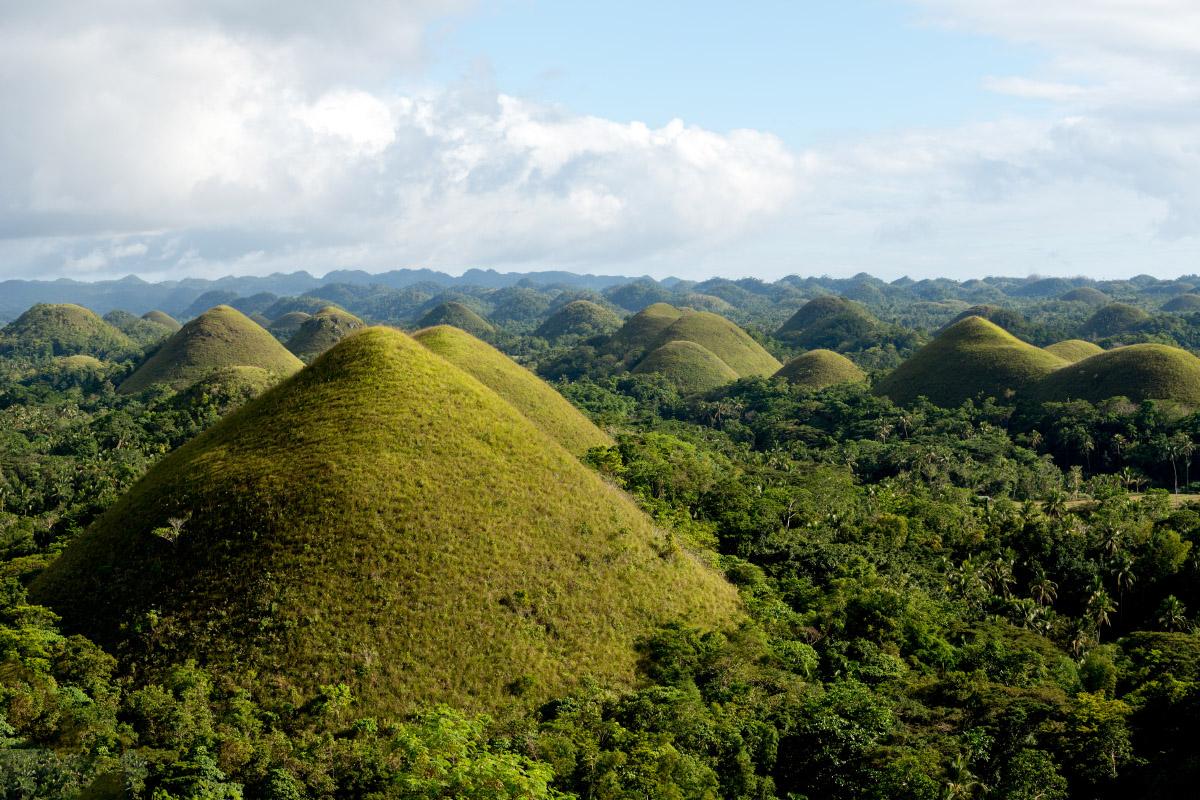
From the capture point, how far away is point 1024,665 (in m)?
29.3

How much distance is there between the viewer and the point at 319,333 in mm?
169500

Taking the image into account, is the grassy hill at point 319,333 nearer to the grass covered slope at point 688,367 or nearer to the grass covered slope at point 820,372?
the grass covered slope at point 688,367

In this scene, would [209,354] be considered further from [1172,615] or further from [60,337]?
[1172,615]

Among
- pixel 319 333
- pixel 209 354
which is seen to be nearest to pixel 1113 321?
pixel 319 333

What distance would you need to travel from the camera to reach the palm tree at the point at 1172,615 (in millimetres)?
35750

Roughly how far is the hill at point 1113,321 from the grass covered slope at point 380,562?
Result: 203239mm

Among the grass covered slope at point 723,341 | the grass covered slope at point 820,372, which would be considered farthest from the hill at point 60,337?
the grass covered slope at point 820,372

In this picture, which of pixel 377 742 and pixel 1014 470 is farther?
pixel 1014 470

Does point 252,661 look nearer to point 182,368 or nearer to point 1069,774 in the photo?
point 1069,774

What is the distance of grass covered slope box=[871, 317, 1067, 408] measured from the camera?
98000 mm

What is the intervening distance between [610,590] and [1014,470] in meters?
53.5

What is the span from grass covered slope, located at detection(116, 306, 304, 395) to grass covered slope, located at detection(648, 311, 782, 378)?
255 feet

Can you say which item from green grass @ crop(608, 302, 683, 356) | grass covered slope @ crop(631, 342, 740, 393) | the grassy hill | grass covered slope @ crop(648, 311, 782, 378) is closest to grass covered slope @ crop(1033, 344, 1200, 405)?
grass covered slope @ crop(631, 342, 740, 393)

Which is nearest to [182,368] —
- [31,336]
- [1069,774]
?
[31,336]
